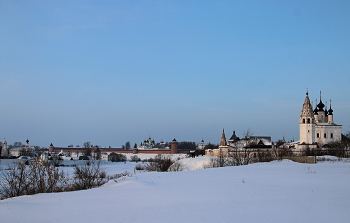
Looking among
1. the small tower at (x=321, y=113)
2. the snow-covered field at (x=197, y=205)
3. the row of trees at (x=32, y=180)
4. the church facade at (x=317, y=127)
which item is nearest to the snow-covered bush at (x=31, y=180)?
the row of trees at (x=32, y=180)

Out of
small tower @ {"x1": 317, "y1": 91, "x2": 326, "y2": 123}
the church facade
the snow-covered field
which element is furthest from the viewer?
small tower @ {"x1": 317, "y1": 91, "x2": 326, "y2": 123}

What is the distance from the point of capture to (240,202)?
9.33 metres

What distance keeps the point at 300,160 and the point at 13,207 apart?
24.9m

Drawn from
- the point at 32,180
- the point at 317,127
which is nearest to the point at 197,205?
the point at 32,180

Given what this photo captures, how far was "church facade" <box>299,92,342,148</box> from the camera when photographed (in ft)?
225

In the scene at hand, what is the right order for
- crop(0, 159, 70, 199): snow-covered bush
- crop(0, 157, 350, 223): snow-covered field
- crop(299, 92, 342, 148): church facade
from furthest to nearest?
crop(299, 92, 342, 148): church facade < crop(0, 159, 70, 199): snow-covered bush < crop(0, 157, 350, 223): snow-covered field

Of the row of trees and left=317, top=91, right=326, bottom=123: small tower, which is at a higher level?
left=317, top=91, right=326, bottom=123: small tower

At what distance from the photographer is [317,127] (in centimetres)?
7219

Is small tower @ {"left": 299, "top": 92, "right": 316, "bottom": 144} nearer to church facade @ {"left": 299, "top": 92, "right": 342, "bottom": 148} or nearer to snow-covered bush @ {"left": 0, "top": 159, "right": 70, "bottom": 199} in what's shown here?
church facade @ {"left": 299, "top": 92, "right": 342, "bottom": 148}

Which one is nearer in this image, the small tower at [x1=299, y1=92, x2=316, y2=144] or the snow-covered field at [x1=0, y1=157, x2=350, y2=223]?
the snow-covered field at [x1=0, y1=157, x2=350, y2=223]

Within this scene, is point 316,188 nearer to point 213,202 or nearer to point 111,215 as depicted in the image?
point 213,202

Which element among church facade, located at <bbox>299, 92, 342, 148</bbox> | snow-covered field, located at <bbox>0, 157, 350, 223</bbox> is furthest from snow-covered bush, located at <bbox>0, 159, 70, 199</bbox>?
church facade, located at <bbox>299, 92, 342, 148</bbox>

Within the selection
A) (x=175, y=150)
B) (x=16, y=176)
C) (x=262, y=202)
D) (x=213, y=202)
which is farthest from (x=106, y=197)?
(x=175, y=150)

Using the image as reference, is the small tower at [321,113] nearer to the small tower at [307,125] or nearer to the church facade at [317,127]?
the church facade at [317,127]
